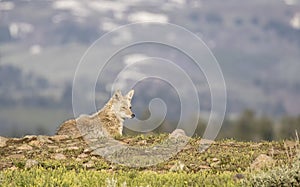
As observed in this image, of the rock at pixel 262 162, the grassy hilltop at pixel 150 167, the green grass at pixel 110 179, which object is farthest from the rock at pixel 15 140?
the rock at pixel 262 162

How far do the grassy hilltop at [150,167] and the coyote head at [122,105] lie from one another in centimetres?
138

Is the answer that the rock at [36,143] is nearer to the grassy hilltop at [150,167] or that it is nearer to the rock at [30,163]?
the grassy hilltop at [150,167]

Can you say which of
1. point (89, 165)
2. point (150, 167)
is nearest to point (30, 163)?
point (89, 165)

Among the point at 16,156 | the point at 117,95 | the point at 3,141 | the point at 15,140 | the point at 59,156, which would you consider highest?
the point at 117,95

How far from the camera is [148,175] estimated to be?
51.9 feet

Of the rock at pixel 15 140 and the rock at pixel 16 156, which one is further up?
the rock at pixel 15 140

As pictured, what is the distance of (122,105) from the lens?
24250mm

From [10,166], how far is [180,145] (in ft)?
18.4

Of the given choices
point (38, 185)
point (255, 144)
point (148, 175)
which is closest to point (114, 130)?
point (255, 144)

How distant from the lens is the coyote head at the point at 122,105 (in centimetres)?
2419

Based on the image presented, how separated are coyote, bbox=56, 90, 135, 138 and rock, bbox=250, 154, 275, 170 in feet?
22.8

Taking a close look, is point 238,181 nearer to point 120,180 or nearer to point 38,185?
point 120,180

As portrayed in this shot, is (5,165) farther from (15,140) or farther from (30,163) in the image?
(15,140)

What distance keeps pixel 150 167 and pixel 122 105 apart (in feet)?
18.8
